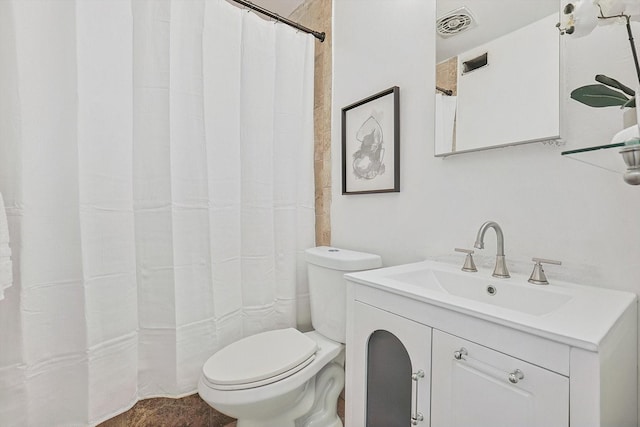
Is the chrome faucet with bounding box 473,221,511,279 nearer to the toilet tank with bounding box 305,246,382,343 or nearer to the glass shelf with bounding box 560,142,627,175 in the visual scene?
the glass shelf with bounding box 560,142,627,175

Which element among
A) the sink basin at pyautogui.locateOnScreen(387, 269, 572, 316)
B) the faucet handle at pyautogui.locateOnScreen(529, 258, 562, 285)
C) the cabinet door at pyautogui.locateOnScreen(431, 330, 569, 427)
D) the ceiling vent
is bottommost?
the cabinet door at pyautogui.locateOnScreen(431, 330, 569, 427)

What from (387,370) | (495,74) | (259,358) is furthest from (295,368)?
(495,74)

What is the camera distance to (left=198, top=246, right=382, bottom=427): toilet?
107 centimetres

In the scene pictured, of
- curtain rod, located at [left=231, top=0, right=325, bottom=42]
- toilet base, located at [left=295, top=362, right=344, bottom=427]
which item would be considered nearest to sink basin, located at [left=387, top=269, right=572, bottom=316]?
toilet base, located at [left=295, top=362, right=344, bottom=427]

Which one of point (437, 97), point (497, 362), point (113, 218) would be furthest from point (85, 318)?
point (437, 97)

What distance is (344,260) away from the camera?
4.38ft

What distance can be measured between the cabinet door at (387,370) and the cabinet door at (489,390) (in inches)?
1.7

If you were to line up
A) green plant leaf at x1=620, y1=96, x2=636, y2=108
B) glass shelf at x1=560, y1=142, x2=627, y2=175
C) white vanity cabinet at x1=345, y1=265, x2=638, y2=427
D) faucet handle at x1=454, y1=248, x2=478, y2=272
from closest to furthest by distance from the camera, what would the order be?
white vanity cabinet at x1=345, y1=265, x2=638, y2=427 < green plant leaf at x1=620, y1=96, x2=636, y2=108 < glass shelf at x1=560, y1=142, x2=627, y2=175 < faucet handle at x1=454, y1=248, x2=478, y2=272

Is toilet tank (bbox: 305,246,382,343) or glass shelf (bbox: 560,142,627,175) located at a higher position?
glass shelf (bbox: 560,142,627,175)

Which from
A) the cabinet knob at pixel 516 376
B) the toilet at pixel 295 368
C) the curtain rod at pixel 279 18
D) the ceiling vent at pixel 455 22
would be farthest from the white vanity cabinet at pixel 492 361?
the curtain rod at pixel 279 18

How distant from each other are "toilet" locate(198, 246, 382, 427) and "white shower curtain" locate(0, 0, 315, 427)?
0.69 ft

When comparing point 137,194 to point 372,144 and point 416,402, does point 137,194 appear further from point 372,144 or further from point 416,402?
point 416,402

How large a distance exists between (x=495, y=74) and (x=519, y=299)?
29.7 inches

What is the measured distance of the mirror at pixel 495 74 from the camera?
936 mm
